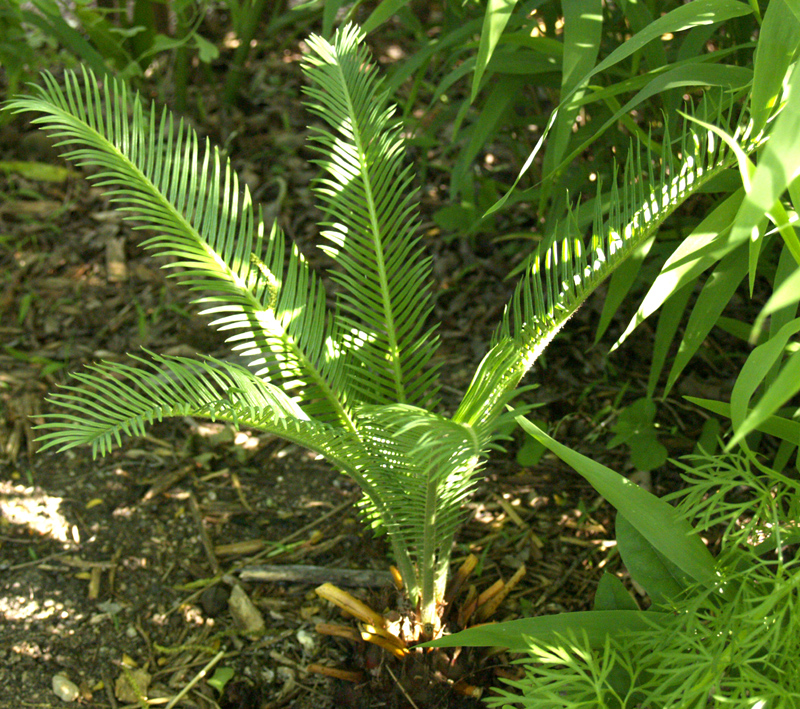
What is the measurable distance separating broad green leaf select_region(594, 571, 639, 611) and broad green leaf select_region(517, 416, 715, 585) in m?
0.14

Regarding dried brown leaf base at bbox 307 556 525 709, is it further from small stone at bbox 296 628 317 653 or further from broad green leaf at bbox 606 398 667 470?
broad green leaf at bbox 606 398 667 470

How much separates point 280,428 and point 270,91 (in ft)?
7.16

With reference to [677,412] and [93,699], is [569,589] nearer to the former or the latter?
[677,412]

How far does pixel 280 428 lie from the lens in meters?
1.22

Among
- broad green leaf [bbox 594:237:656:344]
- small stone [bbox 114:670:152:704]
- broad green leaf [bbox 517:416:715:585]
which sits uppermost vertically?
broad green leaf [bbox 594:237:656:344]

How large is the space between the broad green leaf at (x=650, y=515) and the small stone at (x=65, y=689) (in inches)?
41.6

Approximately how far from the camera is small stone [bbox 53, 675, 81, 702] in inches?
60.6

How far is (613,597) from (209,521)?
1017 millimetres

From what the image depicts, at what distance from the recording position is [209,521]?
190cm

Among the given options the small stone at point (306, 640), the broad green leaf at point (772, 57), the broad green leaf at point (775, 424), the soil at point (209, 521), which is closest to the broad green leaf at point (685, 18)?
the broad green leaf at point (772, 57)

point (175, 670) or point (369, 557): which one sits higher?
point (369, 557)

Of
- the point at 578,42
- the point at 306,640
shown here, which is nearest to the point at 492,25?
the point at 578,42

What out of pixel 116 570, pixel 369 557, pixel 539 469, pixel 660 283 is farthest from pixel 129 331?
pixel 660 283

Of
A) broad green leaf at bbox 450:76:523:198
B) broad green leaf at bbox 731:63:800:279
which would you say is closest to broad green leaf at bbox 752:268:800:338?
broad green leaf at bbox 731:63:800:279
